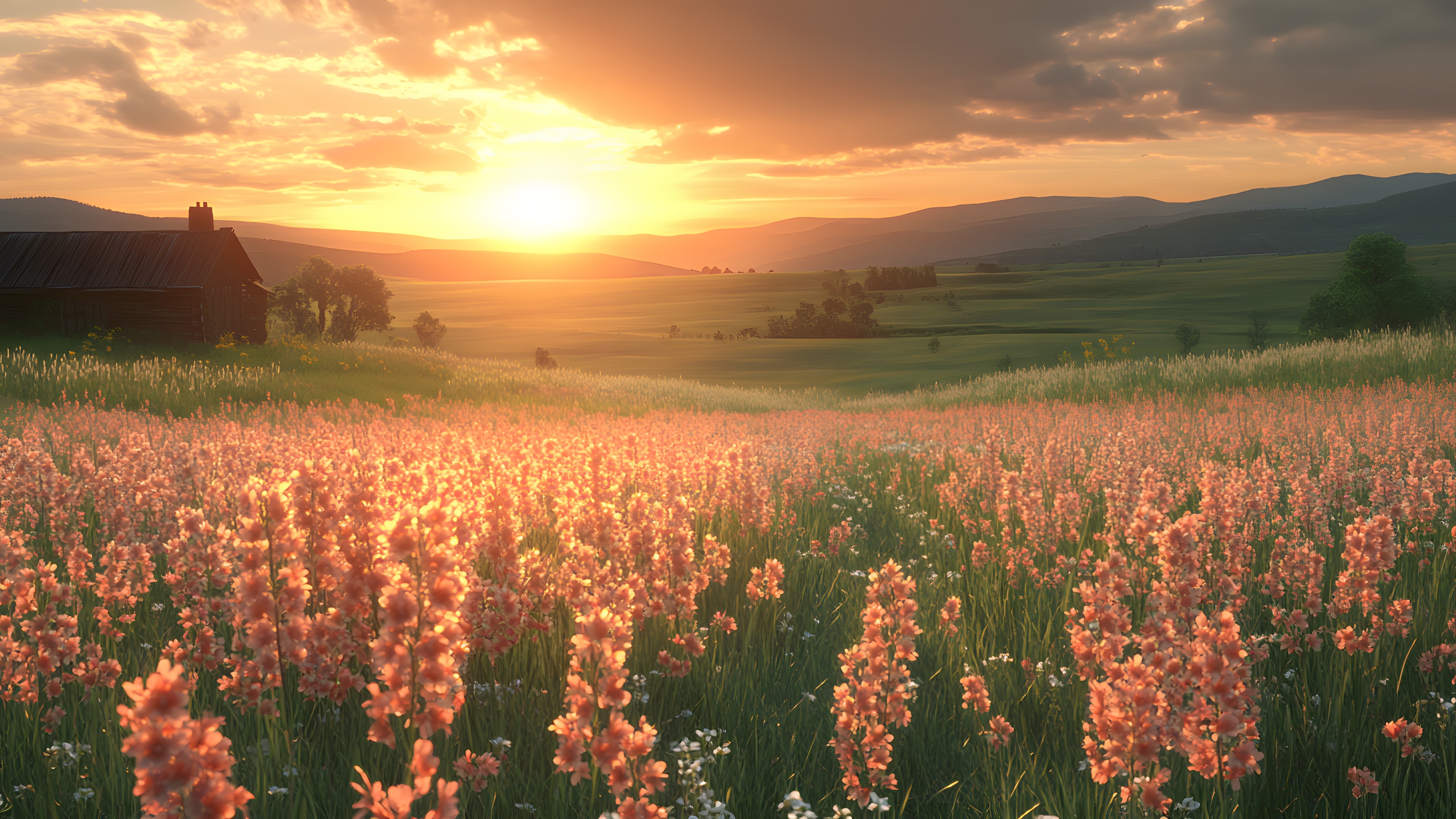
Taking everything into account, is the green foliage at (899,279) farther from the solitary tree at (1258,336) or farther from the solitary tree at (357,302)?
the solitary tree at (357,302)

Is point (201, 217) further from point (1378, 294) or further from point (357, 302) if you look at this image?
point (1378, 294)

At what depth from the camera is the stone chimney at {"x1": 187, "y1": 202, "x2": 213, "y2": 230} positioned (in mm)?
37156

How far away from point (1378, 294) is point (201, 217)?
76.1m

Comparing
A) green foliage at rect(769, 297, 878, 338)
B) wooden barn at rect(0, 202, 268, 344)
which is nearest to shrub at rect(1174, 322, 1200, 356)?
green foliage at rect(769, 297, 878, 338)

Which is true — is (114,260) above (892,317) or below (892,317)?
above

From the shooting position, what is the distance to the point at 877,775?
7.24 ft

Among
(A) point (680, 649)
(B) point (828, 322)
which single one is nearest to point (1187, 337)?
(B) point (828, 322)

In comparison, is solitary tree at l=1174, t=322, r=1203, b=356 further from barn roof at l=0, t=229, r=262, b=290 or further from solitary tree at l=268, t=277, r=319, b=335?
solitary tree at l=268, t=277, r=319, b=335

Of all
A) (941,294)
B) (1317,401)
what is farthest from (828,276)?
(1317,401)

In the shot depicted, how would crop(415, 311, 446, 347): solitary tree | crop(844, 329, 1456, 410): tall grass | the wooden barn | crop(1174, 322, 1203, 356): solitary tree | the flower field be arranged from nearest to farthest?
the flower field
crop(844, 329, 1456, 410): tall grass
the wooden barn
crop(1174, 322, 1203, 356): solitary tree
crop(415, 311, 446, 347): solitary tree

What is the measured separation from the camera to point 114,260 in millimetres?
33031

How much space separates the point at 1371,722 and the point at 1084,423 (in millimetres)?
10411

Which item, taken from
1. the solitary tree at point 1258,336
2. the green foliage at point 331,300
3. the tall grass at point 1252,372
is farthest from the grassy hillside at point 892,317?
the tall grass at point 1252,372

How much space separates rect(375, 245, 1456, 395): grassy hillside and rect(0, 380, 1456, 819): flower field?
4318 cm
